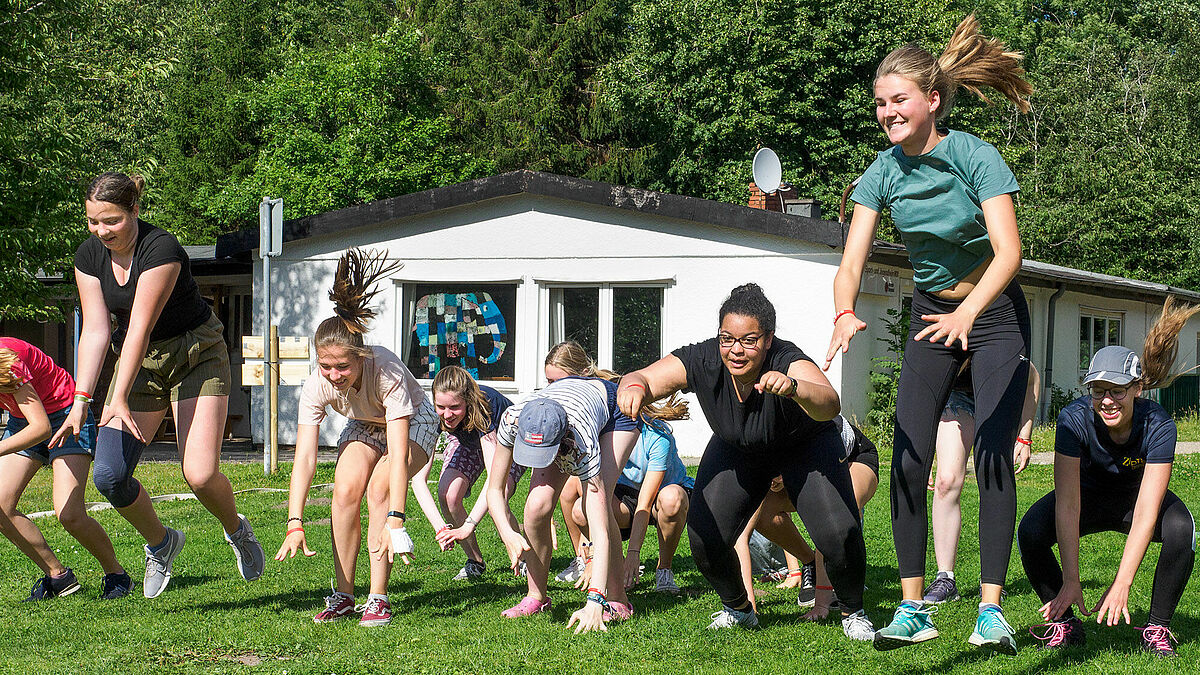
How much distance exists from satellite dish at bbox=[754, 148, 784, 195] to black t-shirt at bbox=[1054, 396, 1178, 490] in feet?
43.3

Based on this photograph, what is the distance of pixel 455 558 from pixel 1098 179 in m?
30.1

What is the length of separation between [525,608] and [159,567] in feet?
6.88

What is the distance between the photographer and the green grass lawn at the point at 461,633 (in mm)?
5031

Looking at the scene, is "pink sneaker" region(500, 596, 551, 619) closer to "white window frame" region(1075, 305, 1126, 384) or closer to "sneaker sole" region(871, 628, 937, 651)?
"sneaker sole" region(871, 628, 937, 651)

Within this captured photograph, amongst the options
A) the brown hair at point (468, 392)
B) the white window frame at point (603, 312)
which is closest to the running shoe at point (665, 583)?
the brown hair at point (468, 392)

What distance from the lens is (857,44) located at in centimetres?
3100

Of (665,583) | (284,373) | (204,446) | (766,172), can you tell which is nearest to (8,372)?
(204,446)

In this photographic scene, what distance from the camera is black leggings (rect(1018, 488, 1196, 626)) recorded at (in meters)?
5.15

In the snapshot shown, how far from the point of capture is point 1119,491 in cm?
537

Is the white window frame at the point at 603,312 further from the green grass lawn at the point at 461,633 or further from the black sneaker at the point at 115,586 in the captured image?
the black sneaker at the point at 115,586

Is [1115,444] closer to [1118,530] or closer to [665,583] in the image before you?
[1118,530]

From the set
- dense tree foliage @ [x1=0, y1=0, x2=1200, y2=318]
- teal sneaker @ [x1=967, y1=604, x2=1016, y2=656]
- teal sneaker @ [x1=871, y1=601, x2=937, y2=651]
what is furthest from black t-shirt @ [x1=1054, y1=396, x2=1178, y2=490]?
dense tree foliage @ [x1=0, y1=0, x2=1200, y2=318]

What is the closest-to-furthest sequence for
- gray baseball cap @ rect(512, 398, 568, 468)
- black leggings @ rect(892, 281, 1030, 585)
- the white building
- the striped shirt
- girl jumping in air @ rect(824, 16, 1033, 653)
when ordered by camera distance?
girl jumping in air @ rect(824, 16, 1033, 653)
black leggings @ rect(892, 281, 1030, 585)
gray baseball cap @ rect(512, 398, 568, 468)
the striped shirt
the white building

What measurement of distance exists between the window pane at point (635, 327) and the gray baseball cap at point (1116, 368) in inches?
449
